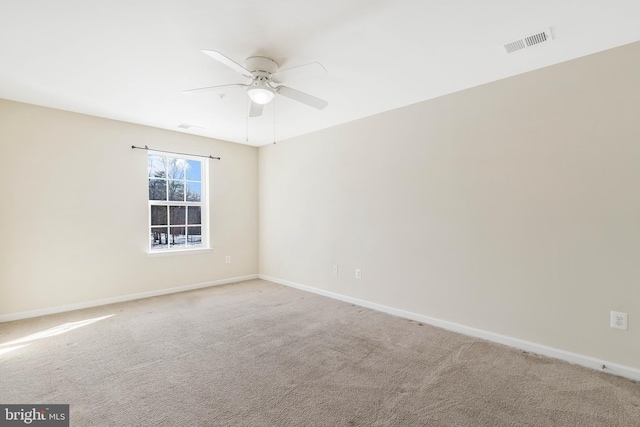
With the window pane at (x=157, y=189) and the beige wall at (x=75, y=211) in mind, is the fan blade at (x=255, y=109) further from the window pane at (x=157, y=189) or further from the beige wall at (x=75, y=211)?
the window pane at (x=157, y=189)

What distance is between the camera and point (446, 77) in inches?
107

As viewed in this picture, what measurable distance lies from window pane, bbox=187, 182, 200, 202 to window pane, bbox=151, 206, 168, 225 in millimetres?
432

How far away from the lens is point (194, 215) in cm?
490

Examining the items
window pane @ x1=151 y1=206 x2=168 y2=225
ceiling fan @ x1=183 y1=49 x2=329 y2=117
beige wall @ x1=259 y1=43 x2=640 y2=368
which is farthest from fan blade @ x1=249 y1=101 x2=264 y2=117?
window pane @ x1=151 y1=206 x2=168 y2=225

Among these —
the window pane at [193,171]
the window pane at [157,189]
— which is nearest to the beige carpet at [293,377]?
the window pane at [157,189]

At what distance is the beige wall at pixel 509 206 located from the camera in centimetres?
223

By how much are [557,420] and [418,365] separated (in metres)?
0.86

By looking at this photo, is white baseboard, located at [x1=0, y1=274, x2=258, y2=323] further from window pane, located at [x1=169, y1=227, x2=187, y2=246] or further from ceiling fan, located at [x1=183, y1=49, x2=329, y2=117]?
ceiling fan, located at [x1=183, y1=49, x2=329, y2=117]

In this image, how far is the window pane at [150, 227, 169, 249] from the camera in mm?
4426

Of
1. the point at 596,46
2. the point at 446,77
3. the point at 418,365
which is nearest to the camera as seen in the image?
the point at 596,46

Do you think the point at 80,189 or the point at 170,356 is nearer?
the point at 170,356

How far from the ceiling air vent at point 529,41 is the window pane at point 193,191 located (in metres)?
4.43

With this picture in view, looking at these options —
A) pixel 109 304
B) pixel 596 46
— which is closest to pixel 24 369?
pixel 109 304

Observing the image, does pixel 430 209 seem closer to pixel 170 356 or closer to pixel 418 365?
pixel 418 365
